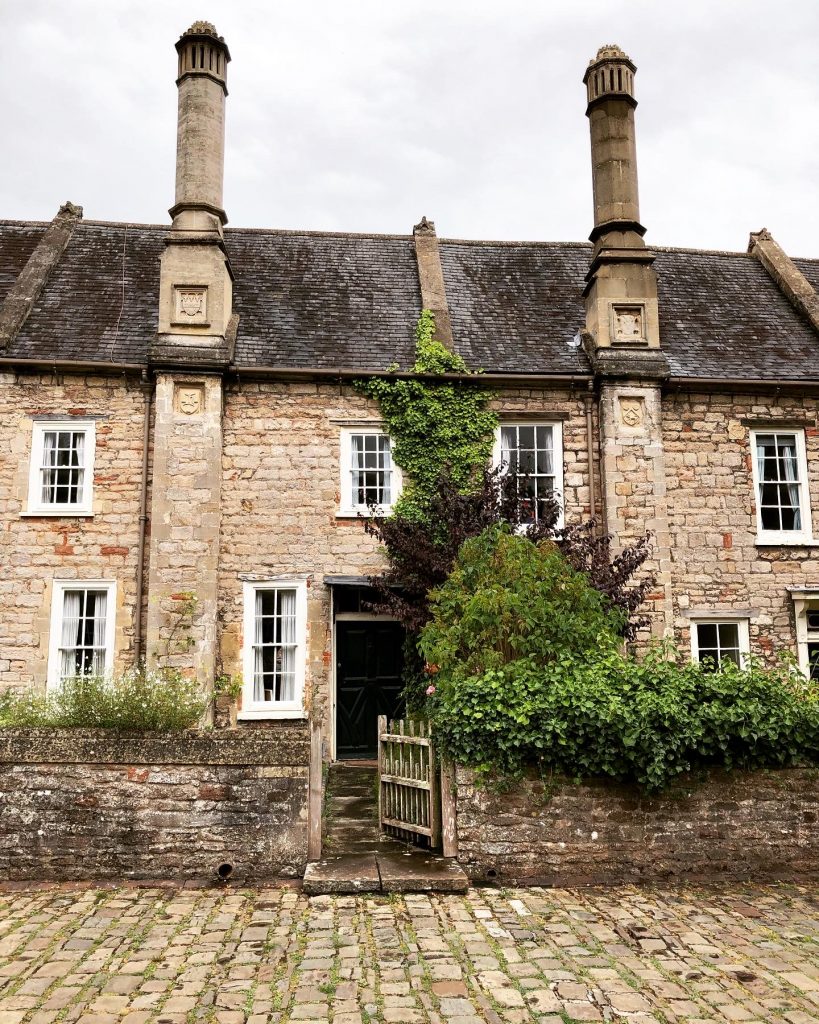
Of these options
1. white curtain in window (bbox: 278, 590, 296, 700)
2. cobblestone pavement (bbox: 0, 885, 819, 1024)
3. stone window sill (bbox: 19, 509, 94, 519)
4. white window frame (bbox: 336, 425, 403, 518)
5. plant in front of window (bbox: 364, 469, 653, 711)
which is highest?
white window frame (bbox: 336, 425, 403, 518)

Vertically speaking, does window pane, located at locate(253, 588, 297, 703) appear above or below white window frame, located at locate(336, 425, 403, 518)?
below

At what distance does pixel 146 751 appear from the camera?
737 centimetres

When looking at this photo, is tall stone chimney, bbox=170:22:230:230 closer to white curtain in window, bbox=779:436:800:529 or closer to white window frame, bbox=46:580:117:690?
white window frame, bbox=46:580:117:690

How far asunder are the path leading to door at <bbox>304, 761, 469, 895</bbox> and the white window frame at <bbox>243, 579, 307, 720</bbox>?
Answer: 11.6 ft

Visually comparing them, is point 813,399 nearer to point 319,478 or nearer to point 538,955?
point 319,478

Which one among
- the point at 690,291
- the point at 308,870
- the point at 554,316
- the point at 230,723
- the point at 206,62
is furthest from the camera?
the point at 690,291

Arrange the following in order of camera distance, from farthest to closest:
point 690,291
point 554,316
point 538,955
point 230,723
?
1. point 690,291
2. point 554,316
3. point 230,723
4. point 538,955

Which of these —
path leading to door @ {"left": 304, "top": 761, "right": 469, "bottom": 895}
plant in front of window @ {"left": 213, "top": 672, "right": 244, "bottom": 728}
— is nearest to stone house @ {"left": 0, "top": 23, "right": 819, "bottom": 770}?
plant in front of window @ {"left": 213, "top": 672, "right": 244, "bottom": 728}

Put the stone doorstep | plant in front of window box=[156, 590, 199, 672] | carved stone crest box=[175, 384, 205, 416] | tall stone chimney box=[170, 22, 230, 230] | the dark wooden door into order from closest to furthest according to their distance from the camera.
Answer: the stone doorstep → plant in front of window box=[156, 590, 199, 672] → carved stone crest box=[175, 384, 205, 416] → the dark wooden door → tall stone chimney box=[170, 22, 230, 230]

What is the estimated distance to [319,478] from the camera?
13.9 m

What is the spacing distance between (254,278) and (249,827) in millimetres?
12021

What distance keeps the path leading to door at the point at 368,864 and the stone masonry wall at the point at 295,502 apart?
167 inches

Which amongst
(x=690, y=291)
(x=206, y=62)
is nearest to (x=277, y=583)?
(x=206, y=62)

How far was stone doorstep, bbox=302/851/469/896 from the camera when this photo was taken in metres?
7.03
